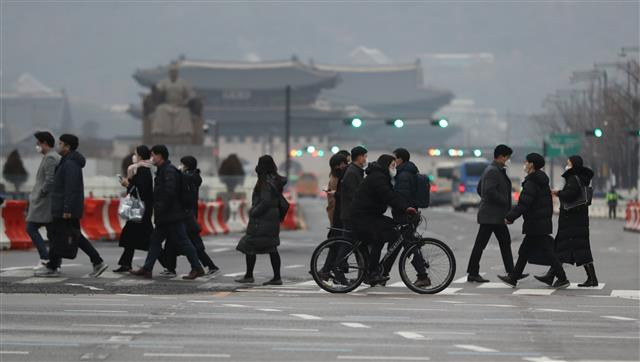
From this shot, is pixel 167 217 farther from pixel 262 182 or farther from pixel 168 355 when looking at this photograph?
pixel 168 355

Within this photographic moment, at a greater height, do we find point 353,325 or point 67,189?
point 67,189

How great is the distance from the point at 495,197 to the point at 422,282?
206cm

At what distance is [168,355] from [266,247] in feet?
22.9

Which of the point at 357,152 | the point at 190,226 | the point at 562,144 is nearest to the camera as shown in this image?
the point at 357,152

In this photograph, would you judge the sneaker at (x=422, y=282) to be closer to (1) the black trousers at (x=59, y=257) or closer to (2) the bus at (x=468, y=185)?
(1) the black trousers at (x=59, y=257)

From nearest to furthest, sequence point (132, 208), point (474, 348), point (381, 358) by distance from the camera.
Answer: point (381, 358) → point (474, 348) → point (132, 208)

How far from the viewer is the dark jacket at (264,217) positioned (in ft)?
60.0

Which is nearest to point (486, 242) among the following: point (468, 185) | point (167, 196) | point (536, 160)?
point (536, 160)

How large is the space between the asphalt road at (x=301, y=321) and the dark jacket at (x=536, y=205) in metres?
0.69

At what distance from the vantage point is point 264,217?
1839cm

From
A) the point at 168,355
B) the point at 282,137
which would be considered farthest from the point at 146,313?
the point at 282,137

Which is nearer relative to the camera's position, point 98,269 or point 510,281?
point 510,281

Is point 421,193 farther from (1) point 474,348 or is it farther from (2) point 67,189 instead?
(1) point 474,348

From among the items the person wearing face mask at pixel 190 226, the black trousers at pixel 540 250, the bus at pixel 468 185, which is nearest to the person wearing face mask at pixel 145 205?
the person wearing face mask at pixel 190 226
